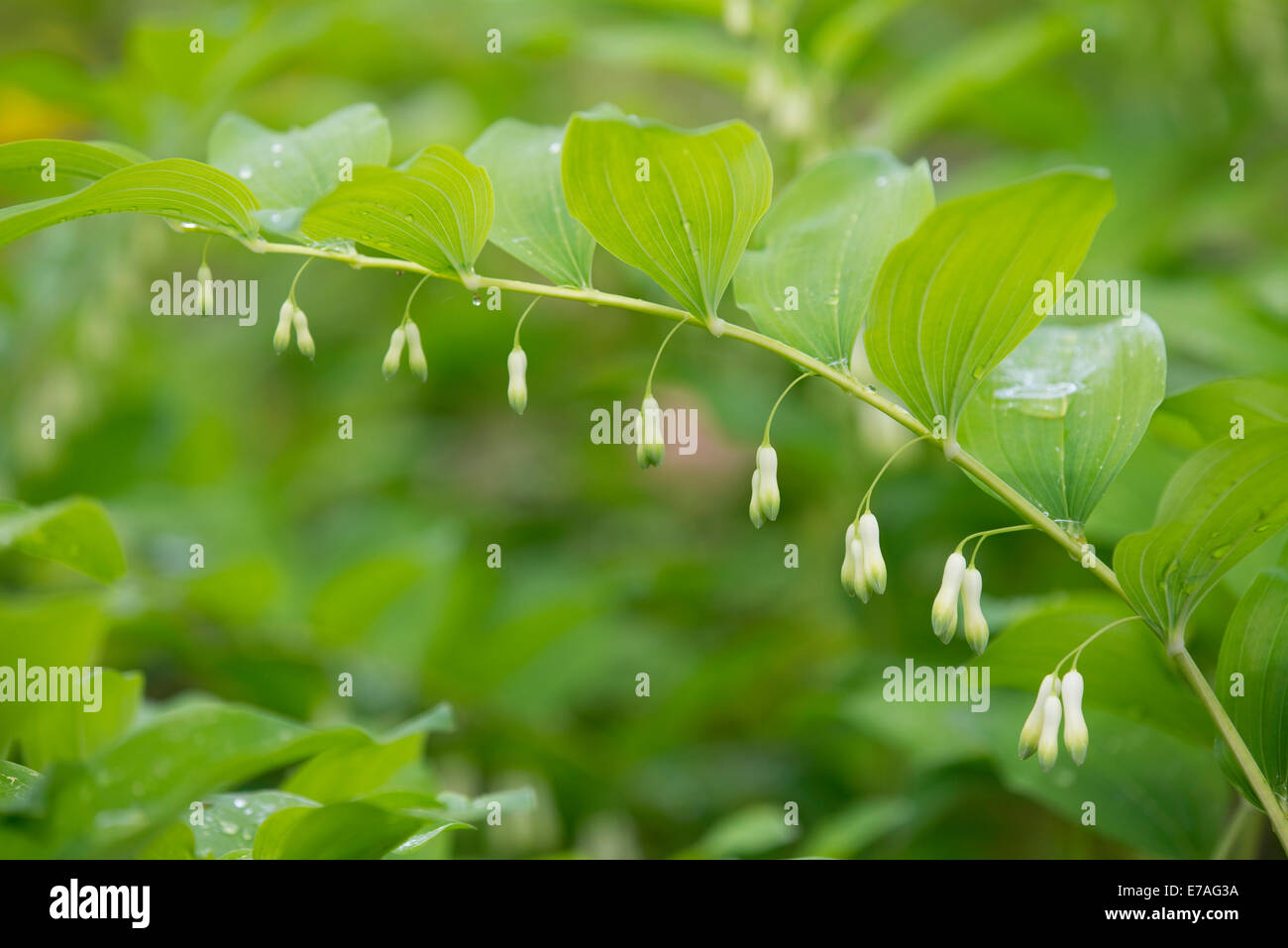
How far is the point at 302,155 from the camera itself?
0.75 m

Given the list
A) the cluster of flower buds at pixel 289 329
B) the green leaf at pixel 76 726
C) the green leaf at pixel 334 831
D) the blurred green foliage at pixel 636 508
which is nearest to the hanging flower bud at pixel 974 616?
the blurred green foliage at pixel 636 508

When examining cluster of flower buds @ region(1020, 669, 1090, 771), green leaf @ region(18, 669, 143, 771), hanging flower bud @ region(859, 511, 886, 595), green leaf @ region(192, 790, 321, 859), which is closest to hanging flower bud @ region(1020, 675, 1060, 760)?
cluster of flower buds @ region(1020, 669, 1090, 771)

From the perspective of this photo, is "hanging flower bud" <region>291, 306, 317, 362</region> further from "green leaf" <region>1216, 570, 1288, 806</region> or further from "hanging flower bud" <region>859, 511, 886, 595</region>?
"green leaf" <region>1216, 570, 1288, 806</region>

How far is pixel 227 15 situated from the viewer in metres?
1.69

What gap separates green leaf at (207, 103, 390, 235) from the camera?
2.40 feet

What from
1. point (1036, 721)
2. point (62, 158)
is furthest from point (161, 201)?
point (1036, 721)

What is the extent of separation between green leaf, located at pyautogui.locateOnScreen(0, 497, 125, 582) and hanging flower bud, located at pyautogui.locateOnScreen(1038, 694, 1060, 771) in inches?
24.0

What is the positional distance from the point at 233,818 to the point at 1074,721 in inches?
23.2

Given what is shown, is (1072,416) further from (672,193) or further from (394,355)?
(394,355)

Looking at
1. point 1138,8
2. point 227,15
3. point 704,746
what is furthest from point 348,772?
point 1138,8

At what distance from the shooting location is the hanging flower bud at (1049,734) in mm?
619
